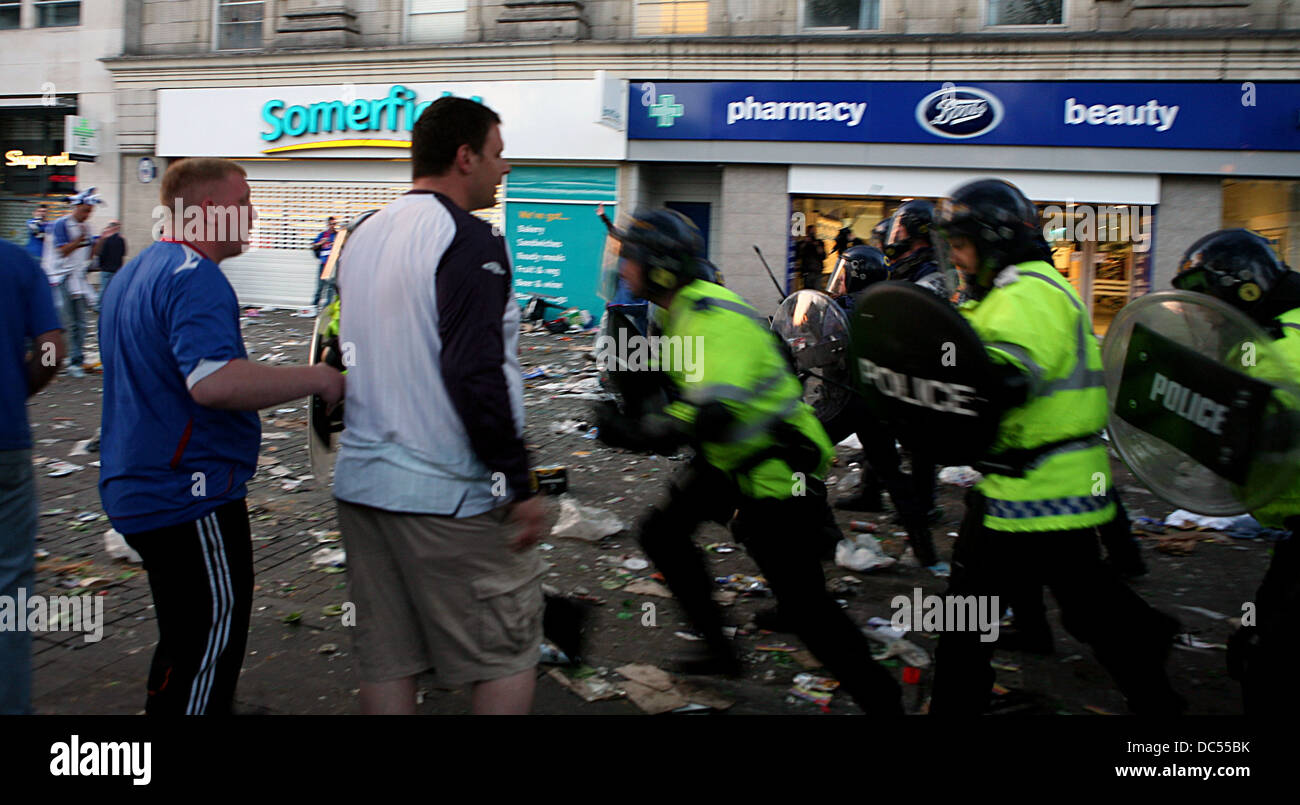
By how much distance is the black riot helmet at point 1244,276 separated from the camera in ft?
10.5

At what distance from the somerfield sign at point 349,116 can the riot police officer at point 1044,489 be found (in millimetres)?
15751

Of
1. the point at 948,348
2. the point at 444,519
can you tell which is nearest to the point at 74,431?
the point at 444,519

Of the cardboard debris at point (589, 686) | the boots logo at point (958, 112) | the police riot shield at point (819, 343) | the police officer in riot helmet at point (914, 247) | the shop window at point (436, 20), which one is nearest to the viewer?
the cardboard debris at point (589, 686)

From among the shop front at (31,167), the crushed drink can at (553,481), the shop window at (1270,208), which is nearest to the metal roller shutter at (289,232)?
the shop front at (31,167)

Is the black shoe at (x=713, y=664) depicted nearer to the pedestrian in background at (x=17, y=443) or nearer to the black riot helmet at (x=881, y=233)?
the pedestrian in background at (x=17, y=443)

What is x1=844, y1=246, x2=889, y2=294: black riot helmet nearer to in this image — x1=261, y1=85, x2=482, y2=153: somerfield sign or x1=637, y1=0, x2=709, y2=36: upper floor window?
x1=637, y1=0, x2=709, y2=36: upper floor window

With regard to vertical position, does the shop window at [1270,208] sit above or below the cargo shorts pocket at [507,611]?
above

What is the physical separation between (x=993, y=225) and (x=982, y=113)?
40.5 feet

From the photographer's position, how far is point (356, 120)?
17562 millimetres

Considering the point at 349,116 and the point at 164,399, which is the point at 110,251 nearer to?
the point at 349,116

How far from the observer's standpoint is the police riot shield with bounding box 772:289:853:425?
5656mm

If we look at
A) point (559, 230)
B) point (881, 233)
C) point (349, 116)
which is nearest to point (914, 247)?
point (881, 233)
